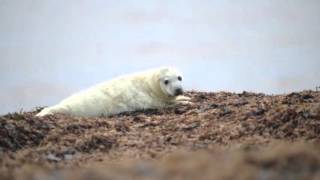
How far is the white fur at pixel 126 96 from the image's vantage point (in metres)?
10.6

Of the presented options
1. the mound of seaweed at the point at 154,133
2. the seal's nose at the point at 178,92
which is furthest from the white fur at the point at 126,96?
the mound of seaweed at the point at 154,133

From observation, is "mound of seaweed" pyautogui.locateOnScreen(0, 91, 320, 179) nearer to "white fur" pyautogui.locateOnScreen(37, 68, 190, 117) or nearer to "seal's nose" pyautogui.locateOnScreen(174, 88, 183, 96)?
"white fur" pyautogui.locateOnScreen(37, 68, 190, 117)

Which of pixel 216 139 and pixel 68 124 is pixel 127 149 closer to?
pixel 216 139

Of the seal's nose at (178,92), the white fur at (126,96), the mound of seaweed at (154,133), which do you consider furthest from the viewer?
the seal's nose at (178,92)

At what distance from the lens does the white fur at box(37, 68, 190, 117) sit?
1062 centimetres

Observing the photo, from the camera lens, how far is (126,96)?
1095cm

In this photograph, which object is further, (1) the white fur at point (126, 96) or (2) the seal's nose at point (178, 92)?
(2) the seal's nose at point (178, 92)

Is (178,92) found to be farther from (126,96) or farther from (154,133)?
(154,133)

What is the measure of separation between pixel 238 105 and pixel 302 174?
614 centimetres

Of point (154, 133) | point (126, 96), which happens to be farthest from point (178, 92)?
point (154, 133)

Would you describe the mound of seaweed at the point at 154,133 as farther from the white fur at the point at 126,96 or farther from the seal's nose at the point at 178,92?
the seal's nose at the point at 178,92

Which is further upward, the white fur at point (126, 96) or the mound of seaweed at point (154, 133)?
the white fur at point (126, 96)

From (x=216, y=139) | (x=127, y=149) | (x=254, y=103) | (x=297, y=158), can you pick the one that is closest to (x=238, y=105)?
(x=254, y=103)

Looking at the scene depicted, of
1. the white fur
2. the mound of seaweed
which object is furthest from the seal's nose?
the mound of seaweed
